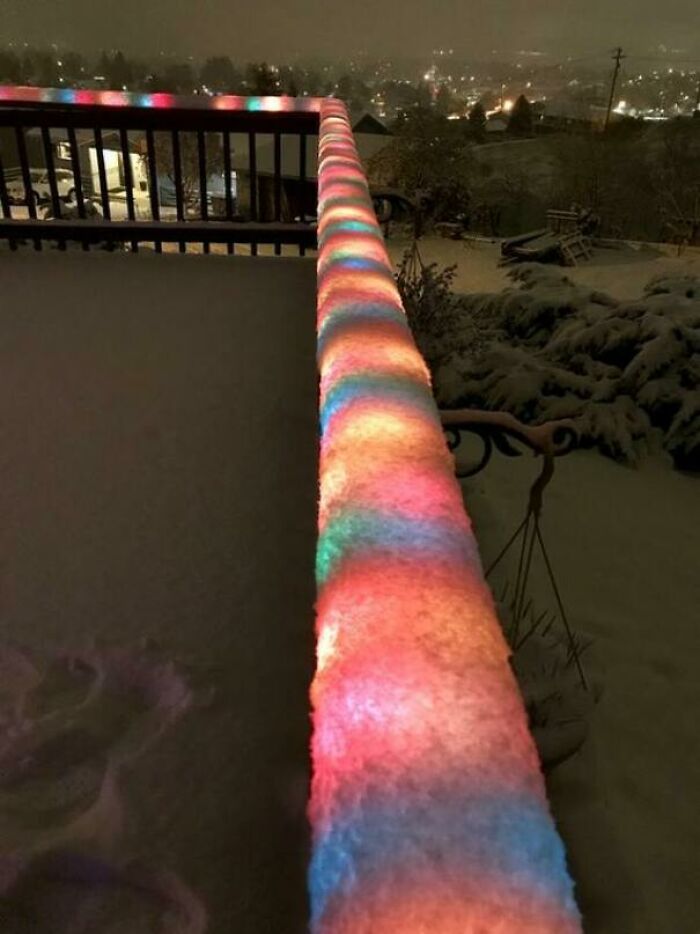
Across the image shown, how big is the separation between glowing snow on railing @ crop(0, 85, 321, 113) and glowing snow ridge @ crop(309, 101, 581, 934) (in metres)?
4.63

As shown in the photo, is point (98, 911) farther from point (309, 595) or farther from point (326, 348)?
point (326, 348)

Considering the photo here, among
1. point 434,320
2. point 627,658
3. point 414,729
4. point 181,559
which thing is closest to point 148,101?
point 434,320

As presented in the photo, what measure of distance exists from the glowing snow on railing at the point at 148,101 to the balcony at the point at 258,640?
5.71 ft

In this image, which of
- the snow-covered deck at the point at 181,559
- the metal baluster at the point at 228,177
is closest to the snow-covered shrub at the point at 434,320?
the metal baluster at the point at 228,177

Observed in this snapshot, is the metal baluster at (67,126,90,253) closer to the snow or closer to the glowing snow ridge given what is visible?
the snow

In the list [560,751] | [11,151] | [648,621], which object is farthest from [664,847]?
[11,151]

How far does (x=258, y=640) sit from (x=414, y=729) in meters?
1.10

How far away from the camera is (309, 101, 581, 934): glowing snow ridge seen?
50 cm

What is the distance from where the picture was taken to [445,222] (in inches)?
958

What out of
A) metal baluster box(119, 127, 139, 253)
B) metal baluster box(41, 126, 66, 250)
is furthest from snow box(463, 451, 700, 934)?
metal baluster box(41, 126, 66, 250)

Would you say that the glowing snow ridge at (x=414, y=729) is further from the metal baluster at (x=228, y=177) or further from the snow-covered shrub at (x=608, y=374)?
the snow-covered shrub at (x=608, y=374)

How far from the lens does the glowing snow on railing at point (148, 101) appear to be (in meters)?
4.86

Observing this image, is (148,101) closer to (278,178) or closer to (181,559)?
(278,178)

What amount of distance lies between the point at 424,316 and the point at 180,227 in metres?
3.11
